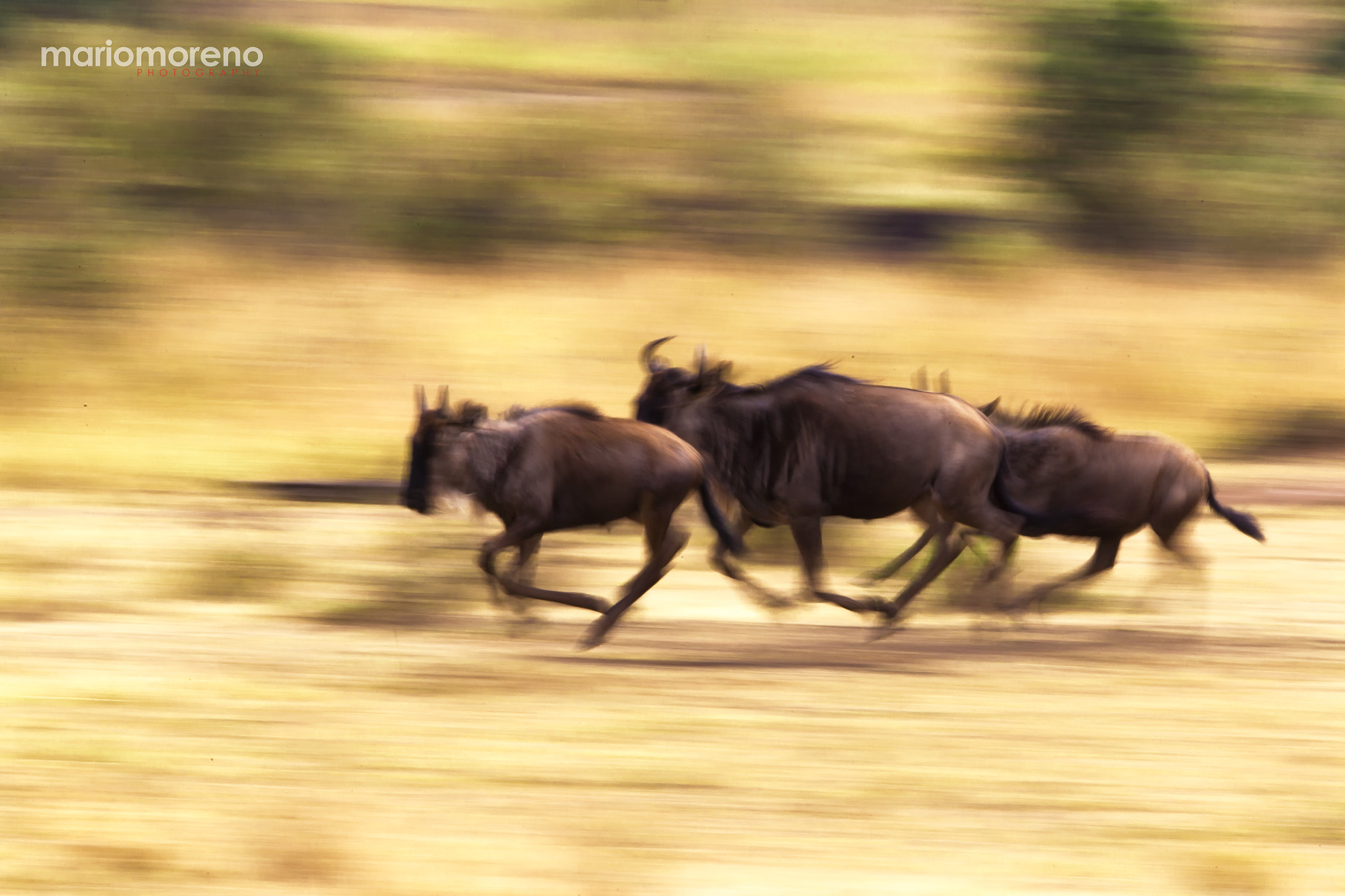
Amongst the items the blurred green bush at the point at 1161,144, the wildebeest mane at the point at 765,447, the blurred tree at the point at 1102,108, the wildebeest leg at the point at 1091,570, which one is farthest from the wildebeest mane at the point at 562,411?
the blurred tree at the point at 1102,108

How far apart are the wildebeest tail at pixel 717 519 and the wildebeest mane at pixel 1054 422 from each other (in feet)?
5.36

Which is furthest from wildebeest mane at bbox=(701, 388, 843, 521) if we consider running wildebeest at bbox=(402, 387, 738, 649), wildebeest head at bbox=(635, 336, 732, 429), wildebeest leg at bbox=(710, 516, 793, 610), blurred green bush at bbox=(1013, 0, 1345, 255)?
blurred green bush at bbox=(1013, 0, 1345, 255)

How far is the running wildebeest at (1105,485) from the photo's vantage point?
341 inches

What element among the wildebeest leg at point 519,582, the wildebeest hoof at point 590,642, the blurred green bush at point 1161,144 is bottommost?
the wildebeest hoof at point 590,642

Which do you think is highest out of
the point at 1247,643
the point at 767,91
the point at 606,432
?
the point at 767,91

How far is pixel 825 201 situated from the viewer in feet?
77.0

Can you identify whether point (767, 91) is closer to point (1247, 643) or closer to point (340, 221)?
point (340, 221)

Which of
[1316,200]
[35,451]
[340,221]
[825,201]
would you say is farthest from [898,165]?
[35,451]

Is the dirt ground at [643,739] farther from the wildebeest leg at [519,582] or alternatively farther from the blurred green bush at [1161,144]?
the blurred green bush at [1161,144]

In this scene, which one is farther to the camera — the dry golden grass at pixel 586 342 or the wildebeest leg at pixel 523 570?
the dry golden grass at pixel 586 342

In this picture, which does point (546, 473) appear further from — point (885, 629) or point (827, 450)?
point (885, 629)

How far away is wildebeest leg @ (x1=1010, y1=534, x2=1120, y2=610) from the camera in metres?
8.84

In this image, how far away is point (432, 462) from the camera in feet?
25.7

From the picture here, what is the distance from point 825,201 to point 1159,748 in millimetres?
17389
